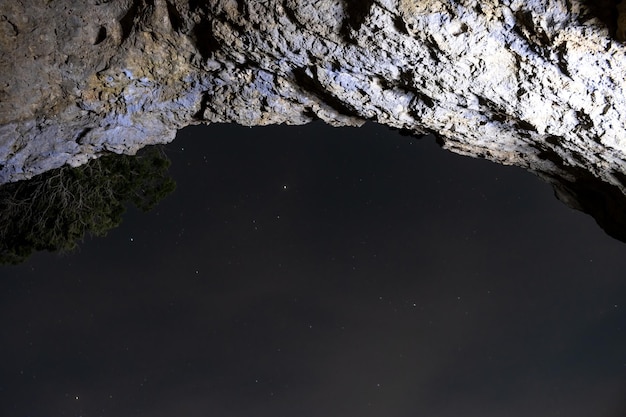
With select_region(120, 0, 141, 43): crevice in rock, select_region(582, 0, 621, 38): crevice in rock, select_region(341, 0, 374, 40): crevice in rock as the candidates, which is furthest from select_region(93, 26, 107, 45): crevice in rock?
select_region(582, 0, 621, 38): crevice in rock

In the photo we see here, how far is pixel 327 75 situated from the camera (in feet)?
14.6

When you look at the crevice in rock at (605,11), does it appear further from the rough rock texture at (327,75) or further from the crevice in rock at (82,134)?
the crevice in rock at (82,134)

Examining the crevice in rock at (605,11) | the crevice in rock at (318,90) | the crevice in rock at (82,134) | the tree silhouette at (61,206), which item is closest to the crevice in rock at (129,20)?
the crevice in rock at (82,134)

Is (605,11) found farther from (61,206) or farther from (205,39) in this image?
(61,206)

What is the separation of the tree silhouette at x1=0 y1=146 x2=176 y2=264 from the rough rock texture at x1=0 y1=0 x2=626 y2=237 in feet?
10.7

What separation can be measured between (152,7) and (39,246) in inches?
223

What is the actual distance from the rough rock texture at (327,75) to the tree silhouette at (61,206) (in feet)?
10.7

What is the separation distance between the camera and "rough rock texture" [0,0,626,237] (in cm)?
363

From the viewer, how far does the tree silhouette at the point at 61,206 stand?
817 cm

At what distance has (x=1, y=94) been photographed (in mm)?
4418

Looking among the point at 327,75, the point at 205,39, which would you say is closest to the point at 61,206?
the point at 205,39

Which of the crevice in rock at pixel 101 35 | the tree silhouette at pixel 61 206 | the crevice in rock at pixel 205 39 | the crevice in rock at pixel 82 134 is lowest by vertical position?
the tree silhouette at pixel 61 206

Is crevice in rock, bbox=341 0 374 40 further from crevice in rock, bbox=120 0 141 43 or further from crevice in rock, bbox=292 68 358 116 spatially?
crevice in rock, bbox=120 0 141 43

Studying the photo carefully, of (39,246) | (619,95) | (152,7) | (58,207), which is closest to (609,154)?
(619,95)
